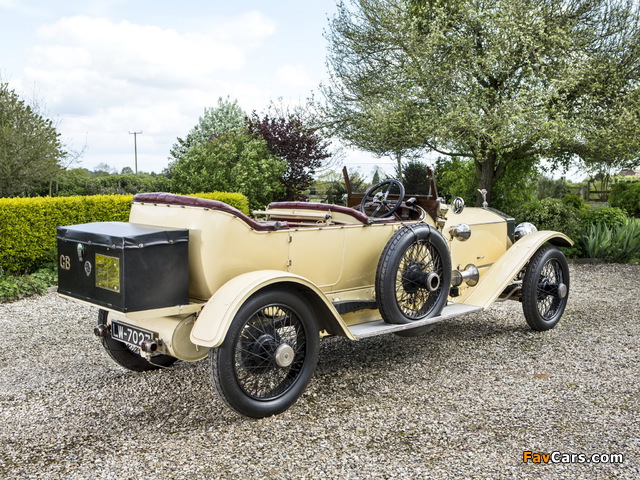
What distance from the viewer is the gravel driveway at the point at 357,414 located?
10.7ft

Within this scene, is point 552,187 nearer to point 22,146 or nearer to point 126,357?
point 22,146

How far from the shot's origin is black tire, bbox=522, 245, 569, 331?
19.0 ft

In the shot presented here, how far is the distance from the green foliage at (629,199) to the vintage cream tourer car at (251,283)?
1506 centimetres

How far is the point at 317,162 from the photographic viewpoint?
1653 centimetres

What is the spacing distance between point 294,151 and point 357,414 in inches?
514

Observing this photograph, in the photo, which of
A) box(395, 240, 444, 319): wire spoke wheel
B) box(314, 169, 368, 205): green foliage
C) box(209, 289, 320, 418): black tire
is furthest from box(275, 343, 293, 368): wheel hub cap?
box(314, 169, 368, 205): green foliage

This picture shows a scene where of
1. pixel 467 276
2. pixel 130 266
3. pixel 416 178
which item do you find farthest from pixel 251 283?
pixel 467 276

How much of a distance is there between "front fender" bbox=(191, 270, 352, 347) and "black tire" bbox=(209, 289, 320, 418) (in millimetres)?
112

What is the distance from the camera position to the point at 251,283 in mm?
3596

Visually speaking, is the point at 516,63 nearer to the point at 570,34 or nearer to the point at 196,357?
the point at 570,34

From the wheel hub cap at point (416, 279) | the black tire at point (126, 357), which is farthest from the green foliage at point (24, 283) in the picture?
the wheel hub cap at point (416, 279)

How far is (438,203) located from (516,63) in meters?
8.93

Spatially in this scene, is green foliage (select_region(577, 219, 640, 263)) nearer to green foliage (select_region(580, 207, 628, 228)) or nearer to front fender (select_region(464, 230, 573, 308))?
green foliage (select_region(580, 207, 628, 228))

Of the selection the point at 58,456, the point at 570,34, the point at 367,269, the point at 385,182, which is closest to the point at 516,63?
the point at 570,34
